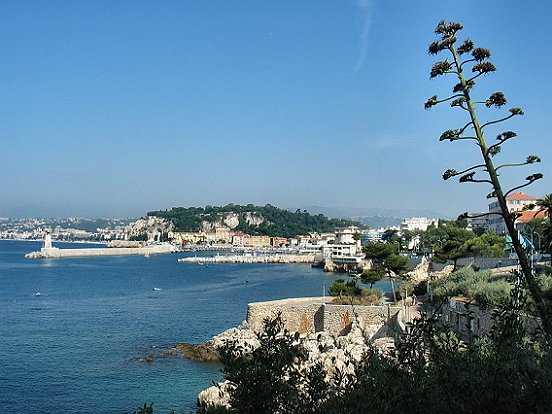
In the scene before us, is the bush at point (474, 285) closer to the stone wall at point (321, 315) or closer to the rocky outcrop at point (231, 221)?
the stone wall at point (321, 315)

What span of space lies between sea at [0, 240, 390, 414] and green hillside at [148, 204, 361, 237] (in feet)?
348

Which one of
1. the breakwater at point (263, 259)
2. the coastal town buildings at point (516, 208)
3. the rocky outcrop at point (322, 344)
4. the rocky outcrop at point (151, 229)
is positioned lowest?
the rocky outcrop at point (322, 344)

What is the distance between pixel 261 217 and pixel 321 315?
149066mm

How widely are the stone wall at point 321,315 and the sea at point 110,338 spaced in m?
3.05

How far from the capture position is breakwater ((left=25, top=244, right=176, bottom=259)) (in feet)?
318

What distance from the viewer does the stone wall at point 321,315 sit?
21141 millimetres

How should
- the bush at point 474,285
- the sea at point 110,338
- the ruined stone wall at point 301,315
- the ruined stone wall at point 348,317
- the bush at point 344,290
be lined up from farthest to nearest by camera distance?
the bush at point 344,290
the ruined stone wall at point 301,315
the ruined stone wall at point 348,317
the bush at point 474,285
the sea at point 110,338

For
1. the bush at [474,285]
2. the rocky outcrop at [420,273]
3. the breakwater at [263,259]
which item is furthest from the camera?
the breakwater at [263,259]

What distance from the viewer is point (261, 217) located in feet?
563

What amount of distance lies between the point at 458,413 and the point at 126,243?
13833 centimetres

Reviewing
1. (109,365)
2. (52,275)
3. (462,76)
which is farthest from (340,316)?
(52,275)

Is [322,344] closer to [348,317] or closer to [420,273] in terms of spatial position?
[348,317]

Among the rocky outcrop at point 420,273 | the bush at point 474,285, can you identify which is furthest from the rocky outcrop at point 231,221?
the bush at point 474,285

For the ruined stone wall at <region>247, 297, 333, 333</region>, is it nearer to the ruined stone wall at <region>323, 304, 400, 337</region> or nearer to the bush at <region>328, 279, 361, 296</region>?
the ruined stone wall at <region>323, 304, 400, 337</region>
